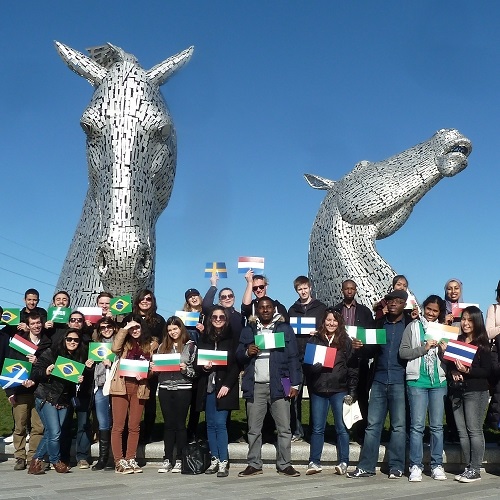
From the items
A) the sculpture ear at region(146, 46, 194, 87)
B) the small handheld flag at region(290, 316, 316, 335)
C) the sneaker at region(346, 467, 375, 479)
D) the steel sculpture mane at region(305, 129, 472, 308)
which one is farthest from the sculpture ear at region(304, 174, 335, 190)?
the sneaker at region(346, 467, 375, 479)

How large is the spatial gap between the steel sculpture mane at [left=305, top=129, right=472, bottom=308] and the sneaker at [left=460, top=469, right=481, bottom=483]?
4.53 meters

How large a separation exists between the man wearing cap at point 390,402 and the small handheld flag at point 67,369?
9.65 feet

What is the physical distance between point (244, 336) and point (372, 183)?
18.1 feet

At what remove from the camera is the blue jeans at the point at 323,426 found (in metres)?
6.49

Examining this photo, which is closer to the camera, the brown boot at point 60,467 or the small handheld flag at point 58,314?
the brown boot at point 60,467

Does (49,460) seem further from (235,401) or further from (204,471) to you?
(235,401)

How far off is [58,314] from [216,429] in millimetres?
2240

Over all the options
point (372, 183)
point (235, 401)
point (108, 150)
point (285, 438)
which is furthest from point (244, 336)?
point (372, 183)

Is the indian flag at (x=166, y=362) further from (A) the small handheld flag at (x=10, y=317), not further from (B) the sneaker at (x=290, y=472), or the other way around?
(A) the small handheld flag at (x=10, y=317)

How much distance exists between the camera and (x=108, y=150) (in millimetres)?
7660

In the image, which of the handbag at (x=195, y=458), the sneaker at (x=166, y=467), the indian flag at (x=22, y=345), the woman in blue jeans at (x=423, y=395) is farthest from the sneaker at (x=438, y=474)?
the indian flag at (x=22, y=345)

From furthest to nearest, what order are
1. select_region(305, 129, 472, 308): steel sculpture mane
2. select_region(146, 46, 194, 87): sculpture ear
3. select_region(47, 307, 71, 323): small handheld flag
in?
select_region(305, 129, 472, 308): steel sculpture mane → select_region(146, 46, 194, 87): sculpture ear → select_region(47, 307, 71, 323): small handheld flag

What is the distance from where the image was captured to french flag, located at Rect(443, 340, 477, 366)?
624 cm

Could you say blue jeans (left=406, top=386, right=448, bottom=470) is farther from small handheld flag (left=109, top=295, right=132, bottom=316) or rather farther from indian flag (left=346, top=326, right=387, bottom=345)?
small handheld flag (left=109, top=295, right=132, bottom=316)
